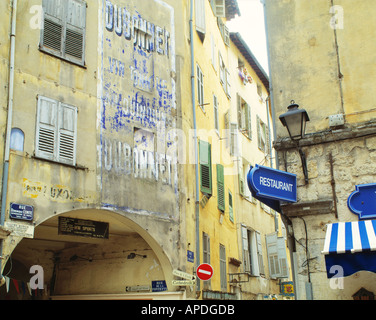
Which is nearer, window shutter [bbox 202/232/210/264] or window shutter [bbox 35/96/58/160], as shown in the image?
window shutter [bbox 35/96/58/160]

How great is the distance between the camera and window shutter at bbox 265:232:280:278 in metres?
21.6

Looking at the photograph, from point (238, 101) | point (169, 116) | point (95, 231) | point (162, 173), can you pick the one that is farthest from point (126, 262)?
point (238, 101)

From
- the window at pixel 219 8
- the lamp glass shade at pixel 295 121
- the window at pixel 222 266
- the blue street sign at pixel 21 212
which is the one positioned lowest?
the window at pixel 222 266

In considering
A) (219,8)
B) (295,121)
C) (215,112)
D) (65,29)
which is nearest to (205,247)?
(215,112)

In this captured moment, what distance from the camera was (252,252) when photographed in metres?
21.1

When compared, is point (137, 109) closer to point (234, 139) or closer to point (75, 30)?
point (75, 30)

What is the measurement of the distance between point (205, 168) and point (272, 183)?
8254 mm

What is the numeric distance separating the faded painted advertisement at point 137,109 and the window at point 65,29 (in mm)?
641

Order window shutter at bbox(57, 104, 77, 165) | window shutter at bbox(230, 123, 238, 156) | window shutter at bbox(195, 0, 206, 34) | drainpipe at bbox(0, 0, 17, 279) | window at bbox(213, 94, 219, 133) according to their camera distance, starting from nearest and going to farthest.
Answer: drainpipe at bbox(0, 0, 17, 279)
window shutter at bbox(57, 104, 77, 165)
window shutter at bbox(195, 0, 206, 34)
window at bbox(213, 94, 219, 133)
window shutter at bbox(230, 123, 238, 156)

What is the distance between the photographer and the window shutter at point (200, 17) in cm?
1750

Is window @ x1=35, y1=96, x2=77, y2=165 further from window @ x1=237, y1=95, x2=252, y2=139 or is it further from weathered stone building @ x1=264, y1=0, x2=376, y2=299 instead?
window @ x1=237, y1=95, x2=252, y2=139

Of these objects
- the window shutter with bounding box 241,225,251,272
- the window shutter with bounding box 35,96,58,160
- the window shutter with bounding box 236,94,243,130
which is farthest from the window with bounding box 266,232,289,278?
the window shutter with bounding box 35,96,58,160

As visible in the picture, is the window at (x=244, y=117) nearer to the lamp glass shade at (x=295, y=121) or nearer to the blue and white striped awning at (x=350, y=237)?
the lamp glass shade at (x=295, y=121)

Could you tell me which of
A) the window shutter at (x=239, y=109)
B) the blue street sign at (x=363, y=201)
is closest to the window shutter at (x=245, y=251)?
the window shutter at (x=239, y=109)
